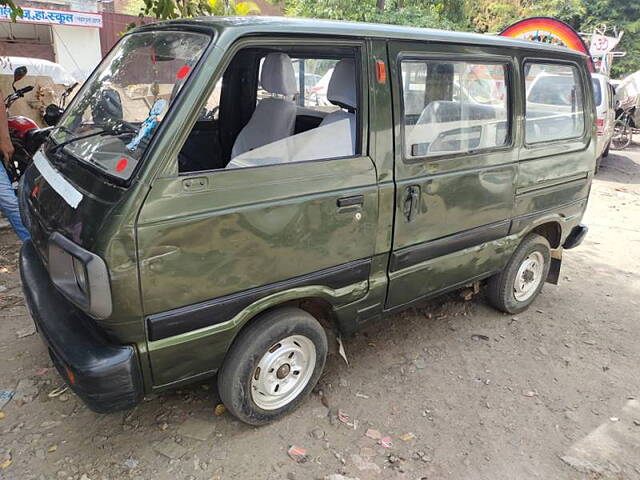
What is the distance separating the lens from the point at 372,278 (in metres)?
2.84

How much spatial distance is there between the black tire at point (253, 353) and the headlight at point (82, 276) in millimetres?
700

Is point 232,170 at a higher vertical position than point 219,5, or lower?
lower

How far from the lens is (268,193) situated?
2.27 m

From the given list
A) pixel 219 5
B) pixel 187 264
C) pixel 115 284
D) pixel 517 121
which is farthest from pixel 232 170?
pixel 219 5

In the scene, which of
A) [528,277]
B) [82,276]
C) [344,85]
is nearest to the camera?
[82,276]

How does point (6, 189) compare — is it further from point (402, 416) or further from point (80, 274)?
point (402, 416)

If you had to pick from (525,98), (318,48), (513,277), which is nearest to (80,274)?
(318,48)

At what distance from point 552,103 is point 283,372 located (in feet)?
9.17

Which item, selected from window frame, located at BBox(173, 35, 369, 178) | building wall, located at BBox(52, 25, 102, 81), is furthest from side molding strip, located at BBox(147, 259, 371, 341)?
building wall, located at BBox(52, 25, 102, 81)

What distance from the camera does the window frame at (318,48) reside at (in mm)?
2160

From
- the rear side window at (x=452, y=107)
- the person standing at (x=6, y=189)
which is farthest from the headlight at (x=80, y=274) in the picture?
the person standing at (x=6, y=189)

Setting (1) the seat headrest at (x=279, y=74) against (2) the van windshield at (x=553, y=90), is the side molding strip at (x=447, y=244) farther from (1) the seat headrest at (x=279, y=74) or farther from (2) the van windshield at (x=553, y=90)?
(1) the seat headrest at (x=279, y=74)

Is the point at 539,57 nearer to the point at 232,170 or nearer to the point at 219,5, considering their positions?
the point at 232,170

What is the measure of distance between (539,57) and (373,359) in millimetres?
2387
